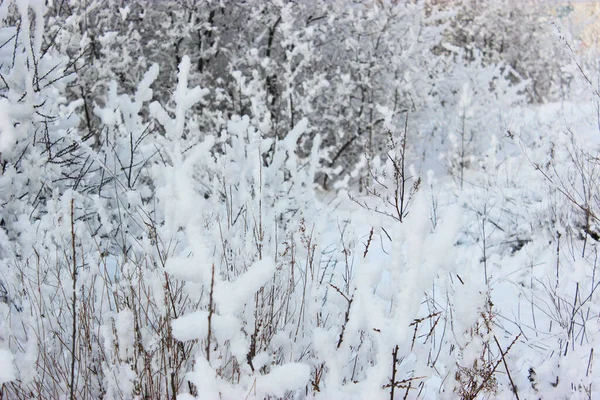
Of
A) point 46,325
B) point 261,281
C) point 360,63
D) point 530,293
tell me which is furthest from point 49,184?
point 360,63

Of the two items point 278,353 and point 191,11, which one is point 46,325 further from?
point 191,11

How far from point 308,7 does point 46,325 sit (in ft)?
26.5

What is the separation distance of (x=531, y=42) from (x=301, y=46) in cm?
1734

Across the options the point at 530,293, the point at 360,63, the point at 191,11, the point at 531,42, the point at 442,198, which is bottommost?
the point at 530,293

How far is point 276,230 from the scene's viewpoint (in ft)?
6.97

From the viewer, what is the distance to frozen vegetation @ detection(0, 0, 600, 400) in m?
1.33

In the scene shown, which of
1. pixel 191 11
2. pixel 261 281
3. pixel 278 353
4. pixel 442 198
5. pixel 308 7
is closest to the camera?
pixel 261 281

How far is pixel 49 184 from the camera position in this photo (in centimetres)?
302

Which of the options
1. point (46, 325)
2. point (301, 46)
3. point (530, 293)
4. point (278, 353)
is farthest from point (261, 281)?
point (301, 46)

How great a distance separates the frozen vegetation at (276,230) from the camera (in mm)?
1331

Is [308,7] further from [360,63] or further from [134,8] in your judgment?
[134,8]

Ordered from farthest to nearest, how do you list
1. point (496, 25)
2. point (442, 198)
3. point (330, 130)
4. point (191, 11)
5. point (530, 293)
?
1. point (496, 25)
2. point (330, 130)
3. point (191, 11)
4. point (442, 198)
5. point (530, 293)

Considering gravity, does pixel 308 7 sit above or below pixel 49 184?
above

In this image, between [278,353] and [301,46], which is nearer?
[278,353]
